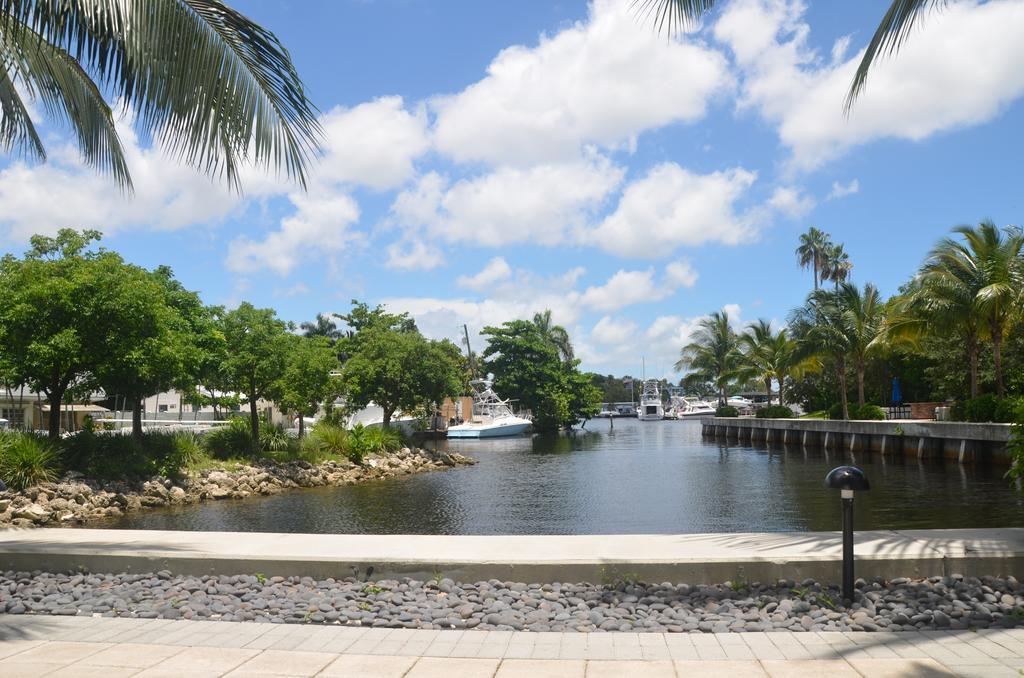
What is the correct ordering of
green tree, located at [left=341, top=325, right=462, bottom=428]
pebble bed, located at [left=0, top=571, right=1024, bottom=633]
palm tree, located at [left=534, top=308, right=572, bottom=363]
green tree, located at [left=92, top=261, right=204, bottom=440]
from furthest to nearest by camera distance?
palm tree, located at [left=534, top=308, right=572, bottom=363] → green tree, located at [left=341, top=325, right=462, bottom=428] → green tree, located at [left=92, top=261, right=204, bottom=440] → pebble bed, located at [left=0, top=571, right=1024, bottom=633]

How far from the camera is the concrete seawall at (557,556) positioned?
22.7 ft

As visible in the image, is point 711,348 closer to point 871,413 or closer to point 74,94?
point 871,413

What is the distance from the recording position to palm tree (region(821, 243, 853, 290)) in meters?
82.2

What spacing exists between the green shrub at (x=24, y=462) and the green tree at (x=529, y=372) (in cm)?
5349

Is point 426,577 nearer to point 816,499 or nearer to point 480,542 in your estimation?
point 480,542

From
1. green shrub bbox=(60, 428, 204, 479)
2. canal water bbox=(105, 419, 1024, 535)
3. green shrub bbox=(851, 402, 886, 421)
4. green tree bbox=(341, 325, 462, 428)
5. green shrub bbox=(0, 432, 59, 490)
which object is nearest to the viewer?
canal water bbox=(105, 419, 1024, 535)

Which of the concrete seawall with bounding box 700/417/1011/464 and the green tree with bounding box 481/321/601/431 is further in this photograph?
the green tree with bounding box 481/321/601/431

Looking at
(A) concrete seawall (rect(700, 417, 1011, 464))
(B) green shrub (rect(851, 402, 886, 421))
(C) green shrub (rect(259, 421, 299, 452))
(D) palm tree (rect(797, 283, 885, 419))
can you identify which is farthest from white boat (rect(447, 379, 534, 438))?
(C) green shrub (rect(259, 421, 299, 452))

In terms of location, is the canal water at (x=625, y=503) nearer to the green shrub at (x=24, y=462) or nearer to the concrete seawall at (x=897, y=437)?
the concrete seawall at (x=897, y=437)

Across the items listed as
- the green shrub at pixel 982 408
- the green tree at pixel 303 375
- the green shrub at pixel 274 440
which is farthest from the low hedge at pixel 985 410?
the green shrub at pixel 274 440

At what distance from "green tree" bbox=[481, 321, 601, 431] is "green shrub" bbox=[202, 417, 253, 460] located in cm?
4437

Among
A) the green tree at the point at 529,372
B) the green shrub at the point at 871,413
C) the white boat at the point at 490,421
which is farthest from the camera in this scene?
the green tree at the point at 529,372

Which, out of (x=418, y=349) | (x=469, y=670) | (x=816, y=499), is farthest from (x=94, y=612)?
(x=418, y=349)

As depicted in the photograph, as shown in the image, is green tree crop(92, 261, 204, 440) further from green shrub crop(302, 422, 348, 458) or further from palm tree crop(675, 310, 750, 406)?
palm tree crop(675, 310, 750, 406)
